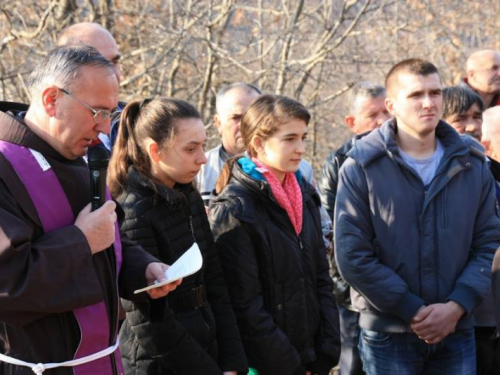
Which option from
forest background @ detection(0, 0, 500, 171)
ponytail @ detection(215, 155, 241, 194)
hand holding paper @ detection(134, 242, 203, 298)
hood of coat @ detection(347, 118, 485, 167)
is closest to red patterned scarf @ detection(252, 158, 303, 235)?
ponytail @ detection(215, 155, 241, 194)

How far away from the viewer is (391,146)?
4.18m

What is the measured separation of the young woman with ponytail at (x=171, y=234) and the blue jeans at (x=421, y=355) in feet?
2.84

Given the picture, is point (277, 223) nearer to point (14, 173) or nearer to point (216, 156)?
point (216, 156)

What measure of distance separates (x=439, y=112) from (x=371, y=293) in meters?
1.04

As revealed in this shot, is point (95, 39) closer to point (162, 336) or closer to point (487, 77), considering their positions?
point (162, 336)

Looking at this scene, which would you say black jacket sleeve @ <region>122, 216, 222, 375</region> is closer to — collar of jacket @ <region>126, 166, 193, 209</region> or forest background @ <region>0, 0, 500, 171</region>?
Answer: collar of jacket @ <region>126, 166, 193, 209</region>

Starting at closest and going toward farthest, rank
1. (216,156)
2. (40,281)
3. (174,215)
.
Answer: (40,281), (174,215), (216,156)

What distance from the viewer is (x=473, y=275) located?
4027 millimetres

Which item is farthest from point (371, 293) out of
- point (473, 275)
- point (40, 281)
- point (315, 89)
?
point (315, 89)

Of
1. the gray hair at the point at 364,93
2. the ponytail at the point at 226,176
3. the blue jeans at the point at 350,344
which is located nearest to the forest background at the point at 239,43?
the gray hair at the point at 364,93

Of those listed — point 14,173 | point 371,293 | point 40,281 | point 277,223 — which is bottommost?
point 371,293

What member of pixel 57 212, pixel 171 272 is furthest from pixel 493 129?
pixel 57 212

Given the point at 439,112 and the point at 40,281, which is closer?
the point at 40,281

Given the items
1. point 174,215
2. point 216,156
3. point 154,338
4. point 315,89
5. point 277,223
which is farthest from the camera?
point 315,89
